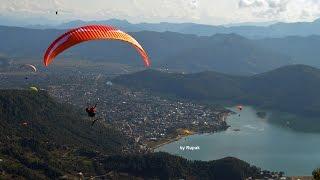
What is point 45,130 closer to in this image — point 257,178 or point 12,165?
A: point 12,165

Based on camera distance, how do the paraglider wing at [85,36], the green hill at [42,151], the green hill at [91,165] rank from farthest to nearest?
1. the green hill at [91,165]
2. the green hill at [42,151]
3. the paraglider wing at [85,36]

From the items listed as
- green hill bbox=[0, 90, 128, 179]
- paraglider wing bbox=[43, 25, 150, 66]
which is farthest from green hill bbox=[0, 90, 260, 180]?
paraglider wing bbox=[43, 25, 150, 66]

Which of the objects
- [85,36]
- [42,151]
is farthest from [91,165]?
[85,36]

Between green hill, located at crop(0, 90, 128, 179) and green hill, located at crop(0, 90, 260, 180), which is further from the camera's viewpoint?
green hill, located at crop(0, 90, 260, 180)

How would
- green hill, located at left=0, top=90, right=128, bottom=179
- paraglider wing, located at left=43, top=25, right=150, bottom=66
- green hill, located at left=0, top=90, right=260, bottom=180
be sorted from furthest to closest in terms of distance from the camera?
green hill, located at left=0, top=90, right=260, bottom=180, green hill, located at left=0, top=90, right=128, bottom=179, paraglider wing, located at left=43, top=25, right=150, bottom=66

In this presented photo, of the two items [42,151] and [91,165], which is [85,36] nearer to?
[91,165]

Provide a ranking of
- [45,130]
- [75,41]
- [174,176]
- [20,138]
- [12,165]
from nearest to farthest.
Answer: [75,41]
[12,165]
[174,176]
[20,138]
[45,130]

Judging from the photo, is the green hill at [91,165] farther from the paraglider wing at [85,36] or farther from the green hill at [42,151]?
the paraglider wing at [85,36]

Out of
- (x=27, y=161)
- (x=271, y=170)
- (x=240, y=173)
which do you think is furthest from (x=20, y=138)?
(x=271, y=170)

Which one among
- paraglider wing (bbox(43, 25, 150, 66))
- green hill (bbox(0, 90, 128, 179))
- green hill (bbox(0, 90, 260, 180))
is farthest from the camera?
green hill (bbox(0, 90, 260, 180))

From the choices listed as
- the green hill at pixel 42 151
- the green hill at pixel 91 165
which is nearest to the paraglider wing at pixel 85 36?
A: the green hill at pixel 42 151

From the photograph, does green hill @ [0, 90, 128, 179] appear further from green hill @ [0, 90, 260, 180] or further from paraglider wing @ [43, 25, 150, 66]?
paraglider wing @ [43, 25, 150, 66]
